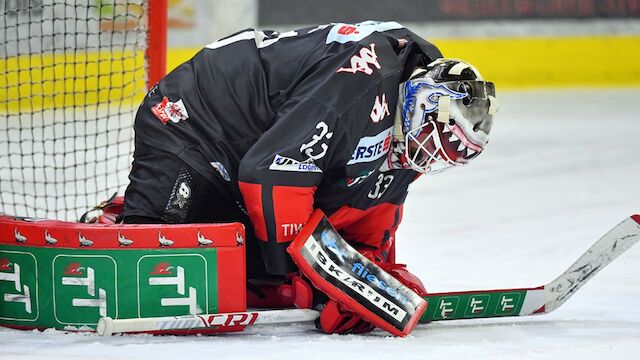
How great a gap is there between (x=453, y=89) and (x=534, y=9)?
20.4 ft

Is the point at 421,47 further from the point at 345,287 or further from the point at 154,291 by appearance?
the point at 154,291

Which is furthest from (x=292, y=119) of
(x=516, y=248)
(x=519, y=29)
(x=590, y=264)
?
(x=519, y=29)

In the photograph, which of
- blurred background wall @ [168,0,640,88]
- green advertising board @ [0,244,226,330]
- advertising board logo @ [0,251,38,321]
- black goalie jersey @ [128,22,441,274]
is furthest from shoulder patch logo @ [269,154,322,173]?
blurred background wall @ [168,0,640,88]

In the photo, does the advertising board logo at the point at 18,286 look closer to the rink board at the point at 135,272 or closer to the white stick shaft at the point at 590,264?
the rink board at the point at 135,272

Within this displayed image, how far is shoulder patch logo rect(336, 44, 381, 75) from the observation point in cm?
294

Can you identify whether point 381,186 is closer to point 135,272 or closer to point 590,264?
point 590,264

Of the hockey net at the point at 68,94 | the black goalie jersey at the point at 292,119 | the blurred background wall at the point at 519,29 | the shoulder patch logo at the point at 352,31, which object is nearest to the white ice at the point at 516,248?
the black goalie jersey at the point at 292,119

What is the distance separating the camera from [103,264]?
117 inches

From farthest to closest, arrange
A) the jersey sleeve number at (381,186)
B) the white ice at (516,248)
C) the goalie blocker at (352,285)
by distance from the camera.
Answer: the jersey sleeve number at (381,186), the goalie blocker at (352,285), the white ice at (516,248)

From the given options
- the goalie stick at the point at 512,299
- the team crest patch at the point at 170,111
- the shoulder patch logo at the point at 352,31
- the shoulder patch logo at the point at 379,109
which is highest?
the shoulder patch logo at the point at 352,31

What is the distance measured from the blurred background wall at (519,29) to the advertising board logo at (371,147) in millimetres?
5677

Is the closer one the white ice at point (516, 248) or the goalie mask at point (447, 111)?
the white ice at point (516, 248)

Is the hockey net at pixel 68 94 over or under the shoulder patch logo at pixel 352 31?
under

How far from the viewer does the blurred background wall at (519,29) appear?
878cm
